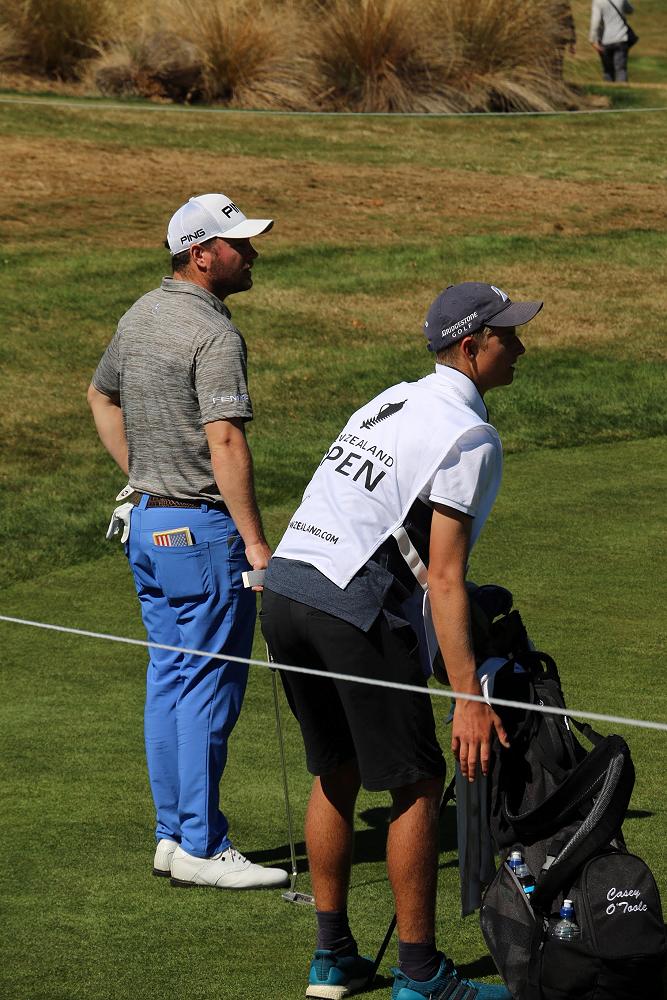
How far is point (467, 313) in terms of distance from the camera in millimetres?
3922

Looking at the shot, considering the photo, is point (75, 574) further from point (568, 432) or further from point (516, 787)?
point (516, 787)

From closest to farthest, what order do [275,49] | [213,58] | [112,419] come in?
[112,419] < [213,58] < [275,49]

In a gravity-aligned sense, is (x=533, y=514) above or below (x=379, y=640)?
below

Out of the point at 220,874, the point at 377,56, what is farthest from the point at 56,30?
the point at 220,874

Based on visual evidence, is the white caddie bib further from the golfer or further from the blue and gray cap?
the blue and gray cap

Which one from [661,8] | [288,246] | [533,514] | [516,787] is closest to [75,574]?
[533,514]

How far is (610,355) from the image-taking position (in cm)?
1280

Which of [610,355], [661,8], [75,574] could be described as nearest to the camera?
[75,574]

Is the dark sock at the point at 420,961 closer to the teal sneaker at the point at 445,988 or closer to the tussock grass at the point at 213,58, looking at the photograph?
the teal sneaker at the point at 445,988

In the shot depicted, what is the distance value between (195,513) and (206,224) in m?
0.85

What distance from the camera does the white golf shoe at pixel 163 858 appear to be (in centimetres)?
476

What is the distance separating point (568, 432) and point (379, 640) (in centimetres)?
709

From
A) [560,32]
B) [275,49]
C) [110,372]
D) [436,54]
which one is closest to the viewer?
[110,372]

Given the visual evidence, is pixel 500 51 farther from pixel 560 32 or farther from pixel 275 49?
pixel 275 49
